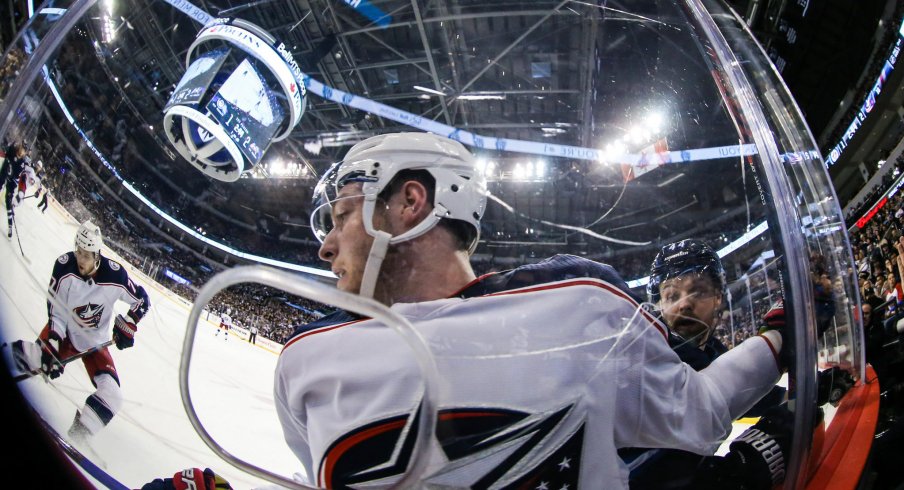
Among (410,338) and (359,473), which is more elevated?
(410,338)

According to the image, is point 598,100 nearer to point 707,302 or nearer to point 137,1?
point 707,302

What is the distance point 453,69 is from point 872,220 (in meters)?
3.31

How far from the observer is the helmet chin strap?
0.49 meters

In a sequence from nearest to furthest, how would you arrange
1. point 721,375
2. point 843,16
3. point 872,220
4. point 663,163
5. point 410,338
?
point 410,338 → point 721,375 → point 663,163 → point 872,220 → point 843,16

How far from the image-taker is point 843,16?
6488 mm

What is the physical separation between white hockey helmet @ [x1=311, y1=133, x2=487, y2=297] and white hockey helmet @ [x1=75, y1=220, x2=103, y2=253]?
0.84 feet

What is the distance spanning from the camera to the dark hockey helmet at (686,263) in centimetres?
54

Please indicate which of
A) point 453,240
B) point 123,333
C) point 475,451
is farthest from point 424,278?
point 123,333

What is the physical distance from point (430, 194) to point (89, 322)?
425mm

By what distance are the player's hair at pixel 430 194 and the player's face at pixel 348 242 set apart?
0.03 meters

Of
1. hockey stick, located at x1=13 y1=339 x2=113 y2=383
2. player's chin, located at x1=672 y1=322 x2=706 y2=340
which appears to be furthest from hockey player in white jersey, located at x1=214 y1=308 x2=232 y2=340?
player's chin, located at x1=672 y1=322 x2=706 y2=340

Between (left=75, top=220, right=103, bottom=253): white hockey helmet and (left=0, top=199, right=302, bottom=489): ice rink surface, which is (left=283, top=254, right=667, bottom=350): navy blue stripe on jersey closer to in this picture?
(left=0, top=199, right=302, bottom=489): ice rink surface

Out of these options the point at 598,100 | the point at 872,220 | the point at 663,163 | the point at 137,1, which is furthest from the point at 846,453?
the point at 872,220

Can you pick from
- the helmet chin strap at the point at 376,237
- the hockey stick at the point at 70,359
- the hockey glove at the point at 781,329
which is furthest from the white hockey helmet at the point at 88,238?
the hockey glove at the point at 781,329
